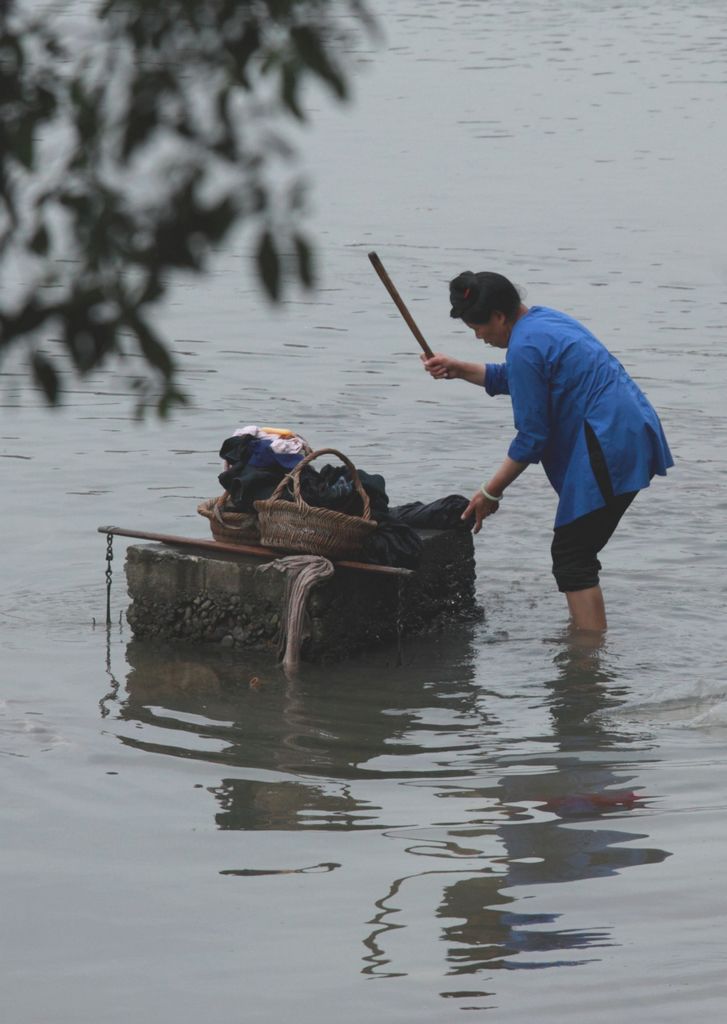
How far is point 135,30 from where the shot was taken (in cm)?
314

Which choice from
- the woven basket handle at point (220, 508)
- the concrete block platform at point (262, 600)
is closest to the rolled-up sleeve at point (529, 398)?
the concrete block platform at point (262, 600)

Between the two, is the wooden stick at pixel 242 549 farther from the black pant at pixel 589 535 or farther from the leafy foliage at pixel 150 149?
the leafy foliage at pixel 150 149

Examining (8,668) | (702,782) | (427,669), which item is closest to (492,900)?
(702,782)

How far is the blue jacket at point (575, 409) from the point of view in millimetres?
7867

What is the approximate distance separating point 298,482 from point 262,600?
655mm

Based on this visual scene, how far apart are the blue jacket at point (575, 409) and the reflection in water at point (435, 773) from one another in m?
0.93

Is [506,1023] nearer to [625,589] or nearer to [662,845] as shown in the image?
[662,845]

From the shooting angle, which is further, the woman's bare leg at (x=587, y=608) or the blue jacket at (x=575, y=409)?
the woman's bare leg at (x=587, y=608)

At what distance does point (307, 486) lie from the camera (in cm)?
800

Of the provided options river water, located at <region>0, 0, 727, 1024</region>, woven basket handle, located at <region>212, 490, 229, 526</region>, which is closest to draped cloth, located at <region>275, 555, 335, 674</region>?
river water, located at <region>0, 0, 727, 1024</region>

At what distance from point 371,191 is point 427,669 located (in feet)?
49.4

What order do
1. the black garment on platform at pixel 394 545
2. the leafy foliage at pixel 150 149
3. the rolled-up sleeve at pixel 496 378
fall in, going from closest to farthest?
the leafy foliage at pixel 150 149 → the black garment on platform at pixel 394 545 → the rolled-up sleeve at pixel 496 378

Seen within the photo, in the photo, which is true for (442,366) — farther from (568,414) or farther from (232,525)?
(232,525)

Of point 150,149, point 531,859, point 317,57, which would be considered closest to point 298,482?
point 531,859
